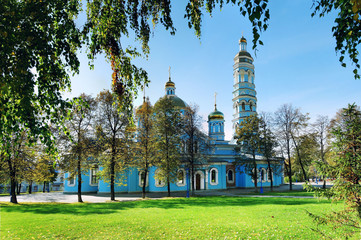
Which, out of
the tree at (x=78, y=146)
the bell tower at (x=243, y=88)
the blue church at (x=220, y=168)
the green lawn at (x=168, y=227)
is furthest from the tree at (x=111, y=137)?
the bell tower at (x=243, y=88)

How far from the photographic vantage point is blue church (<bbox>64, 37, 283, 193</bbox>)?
31516 millimetres

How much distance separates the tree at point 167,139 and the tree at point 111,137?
3313mm

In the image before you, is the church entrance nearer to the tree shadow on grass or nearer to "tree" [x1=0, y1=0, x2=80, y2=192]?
the tree shadow on grass

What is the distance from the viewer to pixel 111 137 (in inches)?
877

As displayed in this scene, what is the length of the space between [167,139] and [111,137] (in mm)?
5559

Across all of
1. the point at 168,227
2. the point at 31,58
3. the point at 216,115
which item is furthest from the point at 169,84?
the point at 31,58

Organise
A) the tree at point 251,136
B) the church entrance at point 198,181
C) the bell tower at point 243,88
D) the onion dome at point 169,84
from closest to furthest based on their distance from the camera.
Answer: the tree at point 251,136 < the church entrance at point 198,181 < the bell tower at point 243,88 < the onion dome at point 169,84

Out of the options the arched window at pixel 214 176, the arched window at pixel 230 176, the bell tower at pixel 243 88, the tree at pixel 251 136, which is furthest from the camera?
the bell tower at pixel 243 88

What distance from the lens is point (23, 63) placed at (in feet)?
12.4

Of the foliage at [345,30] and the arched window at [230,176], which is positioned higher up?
the foliage at [345,30]

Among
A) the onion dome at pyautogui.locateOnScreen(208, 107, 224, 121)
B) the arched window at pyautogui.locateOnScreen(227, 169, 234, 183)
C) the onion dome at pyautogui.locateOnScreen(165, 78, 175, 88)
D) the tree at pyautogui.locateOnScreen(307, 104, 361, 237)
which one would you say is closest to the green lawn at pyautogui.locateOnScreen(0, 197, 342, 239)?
the tree at pyautogui.locateOnScreen(307, 104, 361, 237)

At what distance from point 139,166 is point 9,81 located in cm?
2136

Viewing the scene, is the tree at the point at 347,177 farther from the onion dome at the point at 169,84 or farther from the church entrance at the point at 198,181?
the onion dome at the point at 169,84

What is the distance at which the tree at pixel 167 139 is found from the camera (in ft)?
74.4
